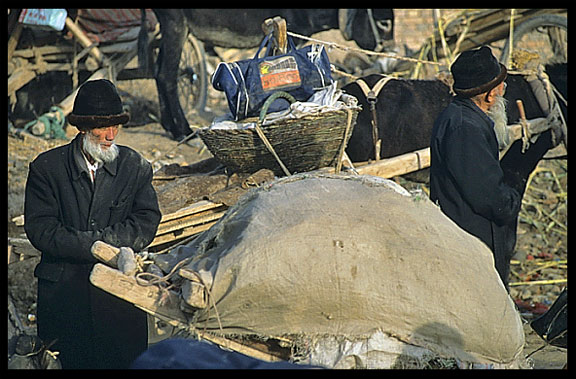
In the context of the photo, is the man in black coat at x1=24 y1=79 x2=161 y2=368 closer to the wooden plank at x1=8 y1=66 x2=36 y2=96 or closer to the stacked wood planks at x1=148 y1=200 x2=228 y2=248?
the stacked wood planks at x1=148 y1=200 x2=228 y2=248

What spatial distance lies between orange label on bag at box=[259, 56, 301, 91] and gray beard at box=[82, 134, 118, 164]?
1.51 meters

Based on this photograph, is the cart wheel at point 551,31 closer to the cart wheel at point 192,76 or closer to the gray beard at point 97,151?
the cart wheel at point 192,76

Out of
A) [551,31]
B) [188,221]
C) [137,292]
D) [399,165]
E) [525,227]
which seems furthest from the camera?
[551,31]

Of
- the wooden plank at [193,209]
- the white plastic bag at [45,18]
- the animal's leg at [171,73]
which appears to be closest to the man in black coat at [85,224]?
the wooden plank at [193,209]

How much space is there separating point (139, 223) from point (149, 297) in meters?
0.81

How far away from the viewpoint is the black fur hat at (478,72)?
11.8ft

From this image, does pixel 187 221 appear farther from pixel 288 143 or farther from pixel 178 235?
pixel 288 143

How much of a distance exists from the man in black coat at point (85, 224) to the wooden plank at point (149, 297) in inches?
26.8

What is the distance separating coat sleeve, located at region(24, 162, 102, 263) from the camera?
10.5 feet

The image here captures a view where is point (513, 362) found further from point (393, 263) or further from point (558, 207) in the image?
point (558, 207)

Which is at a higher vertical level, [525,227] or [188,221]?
[188,221]

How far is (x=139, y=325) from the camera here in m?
3.42

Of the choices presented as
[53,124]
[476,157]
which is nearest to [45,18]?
[53,124]

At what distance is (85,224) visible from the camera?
3.32 metres
